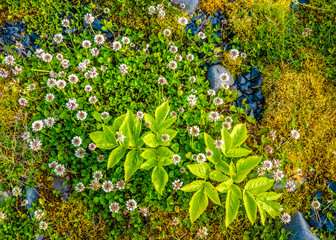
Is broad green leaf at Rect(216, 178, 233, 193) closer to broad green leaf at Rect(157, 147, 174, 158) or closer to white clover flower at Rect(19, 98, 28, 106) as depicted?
broad green leaf at Rect(157, 147, 174, 158)

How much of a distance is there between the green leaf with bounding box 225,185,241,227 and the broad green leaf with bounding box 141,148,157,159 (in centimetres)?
105

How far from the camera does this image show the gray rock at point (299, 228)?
3.94 metres

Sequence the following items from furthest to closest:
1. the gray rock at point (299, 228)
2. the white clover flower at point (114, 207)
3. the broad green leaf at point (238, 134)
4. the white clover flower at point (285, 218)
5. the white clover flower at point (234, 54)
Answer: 1. the white clover flower at point (234, 54)
2. the white clover flower at point (285, 218)
3. the gray rock at point (299, 228)
4. the white clover flower at point (114, 207)
5. the broad green leaf at point (238, 134)

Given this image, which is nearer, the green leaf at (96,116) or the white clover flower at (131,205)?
the white clover flower at (131,205)

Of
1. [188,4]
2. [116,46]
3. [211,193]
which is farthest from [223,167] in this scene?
[188,4]

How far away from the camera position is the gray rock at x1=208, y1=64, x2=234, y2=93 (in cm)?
457

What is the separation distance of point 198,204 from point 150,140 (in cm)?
100

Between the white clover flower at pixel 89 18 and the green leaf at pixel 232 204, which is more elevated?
the white clover flower at pixel 89 18

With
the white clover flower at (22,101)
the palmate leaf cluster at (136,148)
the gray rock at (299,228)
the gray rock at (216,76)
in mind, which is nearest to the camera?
the palmate leaf cluster at (136,148)

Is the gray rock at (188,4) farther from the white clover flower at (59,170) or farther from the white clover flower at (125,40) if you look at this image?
the white clover flower at (59,170)

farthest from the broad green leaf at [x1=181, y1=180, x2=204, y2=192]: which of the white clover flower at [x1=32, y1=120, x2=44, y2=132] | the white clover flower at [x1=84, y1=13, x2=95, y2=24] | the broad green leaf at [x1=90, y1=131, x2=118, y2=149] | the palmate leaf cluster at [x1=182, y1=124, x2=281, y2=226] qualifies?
the white clover flower at [x1=84, y1=13, x2=95, y2=24]

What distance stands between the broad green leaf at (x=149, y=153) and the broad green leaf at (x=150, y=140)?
0.21ft

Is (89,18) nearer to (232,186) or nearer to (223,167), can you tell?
(223,167)

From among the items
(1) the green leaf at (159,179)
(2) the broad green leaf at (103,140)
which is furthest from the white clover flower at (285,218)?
(2) the broad green leaf at (103,140)
